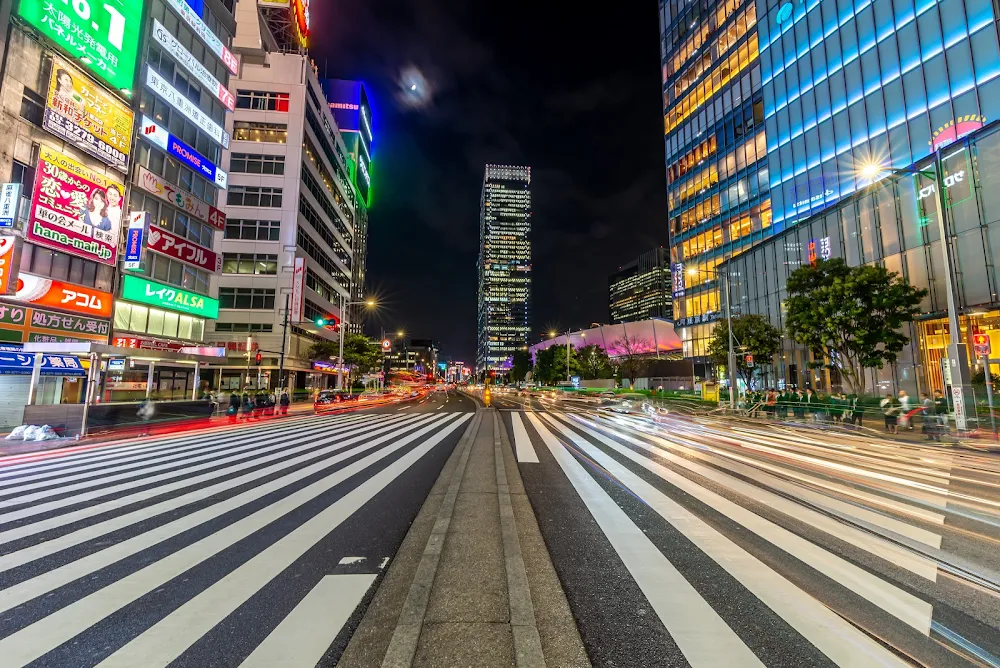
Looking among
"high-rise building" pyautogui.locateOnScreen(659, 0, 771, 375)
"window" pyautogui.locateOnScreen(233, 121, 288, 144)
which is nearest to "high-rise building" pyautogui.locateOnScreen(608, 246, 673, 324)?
"high-rise building" pyautogui.locateOnScreen(659, 0, 771, 375)

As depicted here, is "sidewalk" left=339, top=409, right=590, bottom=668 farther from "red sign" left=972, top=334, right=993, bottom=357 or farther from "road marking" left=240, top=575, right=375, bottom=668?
"red sign" left=972, top=334, right=993, bottom=357

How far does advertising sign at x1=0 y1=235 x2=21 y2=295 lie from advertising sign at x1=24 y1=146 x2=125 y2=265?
44.1 inches

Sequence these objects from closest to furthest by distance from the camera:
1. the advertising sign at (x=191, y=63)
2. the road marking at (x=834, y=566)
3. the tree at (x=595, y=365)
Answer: the road marking at (x=834, y=566), the advertising sign at (x=191, y=63), the tree at (x=595, y=365)

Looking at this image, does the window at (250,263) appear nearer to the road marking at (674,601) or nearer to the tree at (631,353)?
the tree at (631,353)

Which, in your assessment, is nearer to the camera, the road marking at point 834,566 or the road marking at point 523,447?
the road marking at point 834,566

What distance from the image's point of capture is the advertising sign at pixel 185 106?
2695 centimetres

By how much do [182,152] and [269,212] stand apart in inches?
690

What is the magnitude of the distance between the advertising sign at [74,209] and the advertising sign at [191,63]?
438 inches

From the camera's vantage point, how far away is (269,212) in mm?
46188

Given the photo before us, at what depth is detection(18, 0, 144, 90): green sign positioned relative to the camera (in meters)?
19.8

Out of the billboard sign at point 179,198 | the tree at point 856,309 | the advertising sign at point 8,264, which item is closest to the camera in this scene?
the advertising sign at point 8,264

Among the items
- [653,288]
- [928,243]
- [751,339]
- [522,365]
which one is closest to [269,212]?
[751,339]

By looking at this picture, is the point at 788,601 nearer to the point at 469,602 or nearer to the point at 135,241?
the point at 469,602

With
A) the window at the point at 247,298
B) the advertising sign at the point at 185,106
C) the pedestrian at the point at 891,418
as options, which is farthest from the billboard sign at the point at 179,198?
the pedestrian at the point at 891,418
